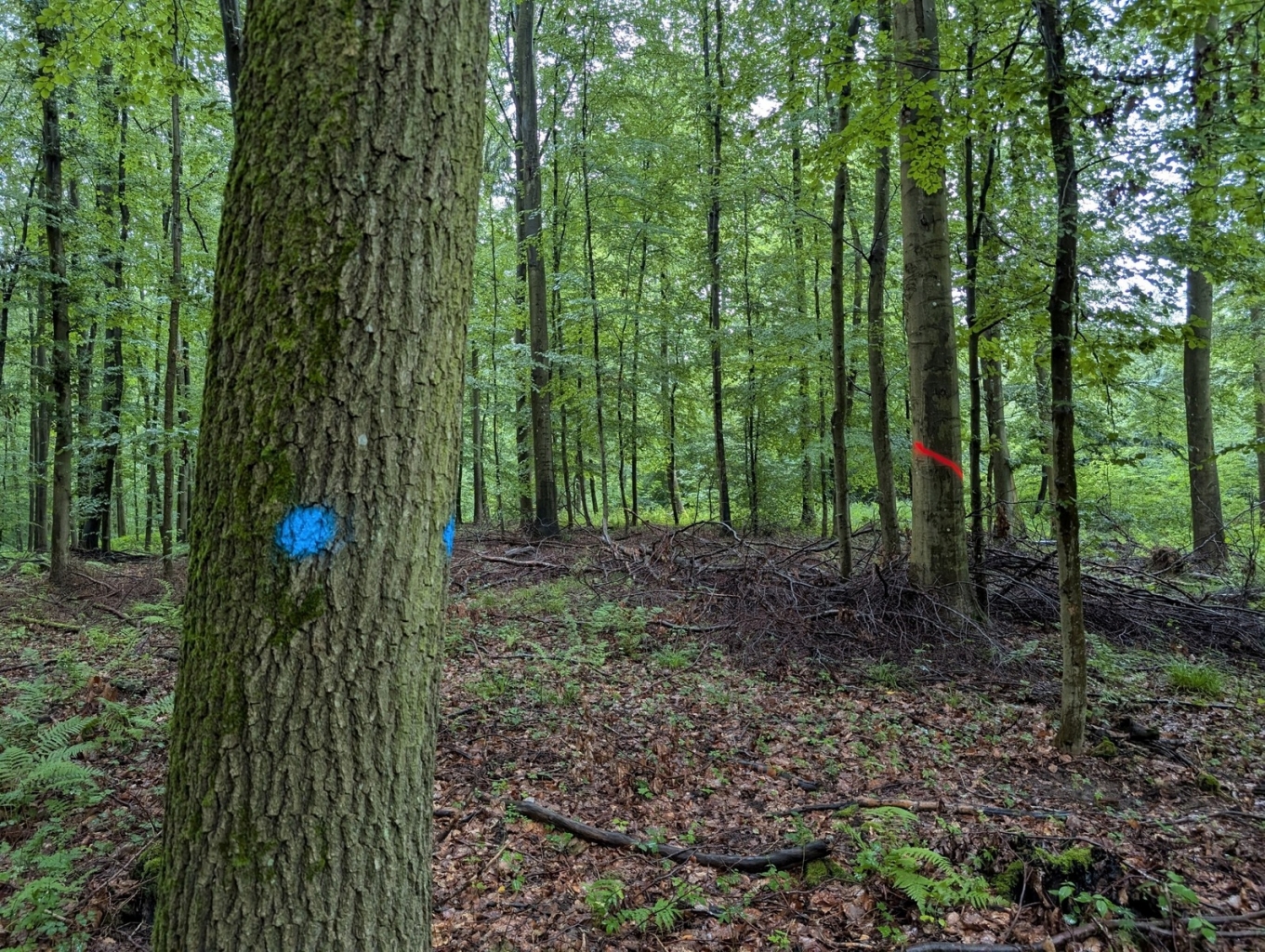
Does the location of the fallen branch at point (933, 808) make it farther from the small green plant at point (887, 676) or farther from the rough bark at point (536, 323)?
the rough bark at point (536, 323)

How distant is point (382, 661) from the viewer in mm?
1662

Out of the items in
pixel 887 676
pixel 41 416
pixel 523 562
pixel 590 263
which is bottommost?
pixel 887 676

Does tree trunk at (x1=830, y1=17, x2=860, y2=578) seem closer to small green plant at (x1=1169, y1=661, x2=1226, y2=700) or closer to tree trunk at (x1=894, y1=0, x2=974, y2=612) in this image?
tree trunk at (x1=894, y1=0, x2=974, y2=612)

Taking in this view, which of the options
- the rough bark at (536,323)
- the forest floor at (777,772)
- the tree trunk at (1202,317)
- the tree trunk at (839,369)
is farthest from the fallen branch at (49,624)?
the tree trunk at (1202,317)

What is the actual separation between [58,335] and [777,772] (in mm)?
10494

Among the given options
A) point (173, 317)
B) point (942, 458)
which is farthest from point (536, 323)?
point (942, 458)

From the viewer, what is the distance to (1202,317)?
329 inches

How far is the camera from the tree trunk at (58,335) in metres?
8.59

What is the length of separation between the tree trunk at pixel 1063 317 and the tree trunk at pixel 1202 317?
60 cm

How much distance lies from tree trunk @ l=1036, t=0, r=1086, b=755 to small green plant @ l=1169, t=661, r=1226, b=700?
1965mm

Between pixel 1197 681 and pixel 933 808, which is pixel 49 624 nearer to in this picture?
pixel 933 808

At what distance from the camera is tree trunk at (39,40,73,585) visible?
8.59 m

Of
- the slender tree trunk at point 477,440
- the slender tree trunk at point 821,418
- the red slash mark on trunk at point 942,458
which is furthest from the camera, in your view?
the slender tree trunk at point 477,440

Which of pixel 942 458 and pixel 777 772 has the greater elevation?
pixel 942 458
